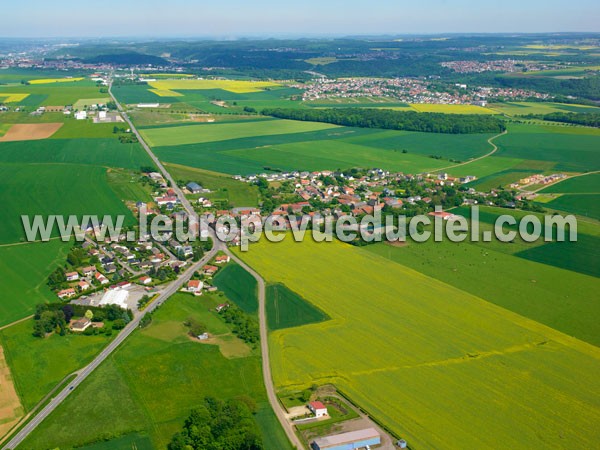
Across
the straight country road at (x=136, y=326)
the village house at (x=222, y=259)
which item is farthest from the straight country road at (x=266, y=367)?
the village house at (x=222, y=259)

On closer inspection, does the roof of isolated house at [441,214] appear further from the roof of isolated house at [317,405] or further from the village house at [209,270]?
the roof of isolated house at [317,405]

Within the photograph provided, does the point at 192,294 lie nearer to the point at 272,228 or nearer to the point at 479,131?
the point at 272,228

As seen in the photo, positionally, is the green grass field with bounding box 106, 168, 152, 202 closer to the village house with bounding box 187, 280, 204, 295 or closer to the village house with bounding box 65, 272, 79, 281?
the village house with bounding box 65, 272, 79, 281

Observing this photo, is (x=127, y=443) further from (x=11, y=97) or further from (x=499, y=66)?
(x=499, y=66)

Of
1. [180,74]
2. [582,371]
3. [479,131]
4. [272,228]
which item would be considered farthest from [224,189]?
[180,74]

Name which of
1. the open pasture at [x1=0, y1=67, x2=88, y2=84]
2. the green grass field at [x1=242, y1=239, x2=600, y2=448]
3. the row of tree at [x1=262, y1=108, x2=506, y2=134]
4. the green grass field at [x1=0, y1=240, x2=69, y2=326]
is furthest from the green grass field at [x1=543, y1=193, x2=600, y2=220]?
the open pasture at [x1=0, y1=67, x2=88, y2=84]
